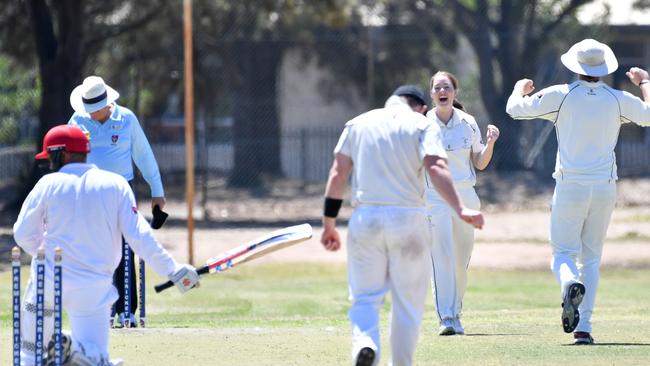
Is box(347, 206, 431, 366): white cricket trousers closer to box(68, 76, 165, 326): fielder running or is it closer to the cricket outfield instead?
the cricket outfield

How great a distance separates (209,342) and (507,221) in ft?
46.5

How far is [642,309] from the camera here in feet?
42.2

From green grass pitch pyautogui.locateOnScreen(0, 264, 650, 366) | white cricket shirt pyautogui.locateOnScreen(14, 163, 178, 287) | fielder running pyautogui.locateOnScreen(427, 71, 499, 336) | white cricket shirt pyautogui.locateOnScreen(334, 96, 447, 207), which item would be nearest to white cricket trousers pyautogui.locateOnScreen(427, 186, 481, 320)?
fielder running pyautogui.locateOnScreen(427, 71, 499, 336)

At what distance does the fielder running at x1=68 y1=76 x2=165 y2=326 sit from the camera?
1042 centimetres

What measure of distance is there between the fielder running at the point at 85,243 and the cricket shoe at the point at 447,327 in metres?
3.58

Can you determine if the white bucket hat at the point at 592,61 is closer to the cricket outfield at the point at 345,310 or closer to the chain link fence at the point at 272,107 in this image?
the cricket outfield at the point at 345,310

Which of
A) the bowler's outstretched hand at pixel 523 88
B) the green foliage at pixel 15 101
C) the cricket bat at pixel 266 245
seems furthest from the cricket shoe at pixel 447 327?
the green foliage at pixel 15 101

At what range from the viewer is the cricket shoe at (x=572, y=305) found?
9117 mm

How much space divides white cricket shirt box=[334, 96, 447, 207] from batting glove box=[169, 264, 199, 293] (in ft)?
3.77

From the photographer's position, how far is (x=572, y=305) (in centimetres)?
912

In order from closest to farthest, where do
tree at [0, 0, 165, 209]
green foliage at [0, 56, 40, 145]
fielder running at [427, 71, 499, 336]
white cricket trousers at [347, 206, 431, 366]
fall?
white cricket trousers at [347, 206, 431, 366]
fielder running at [427, 71, 499, 336]
tree at [0, 0, 165, 209]
green foliage at [0, 56, 40, 145]

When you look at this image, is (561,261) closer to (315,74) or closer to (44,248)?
(44,248)

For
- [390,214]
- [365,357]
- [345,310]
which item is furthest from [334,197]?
[345,310]

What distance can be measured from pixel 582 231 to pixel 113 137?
12.9 feet
